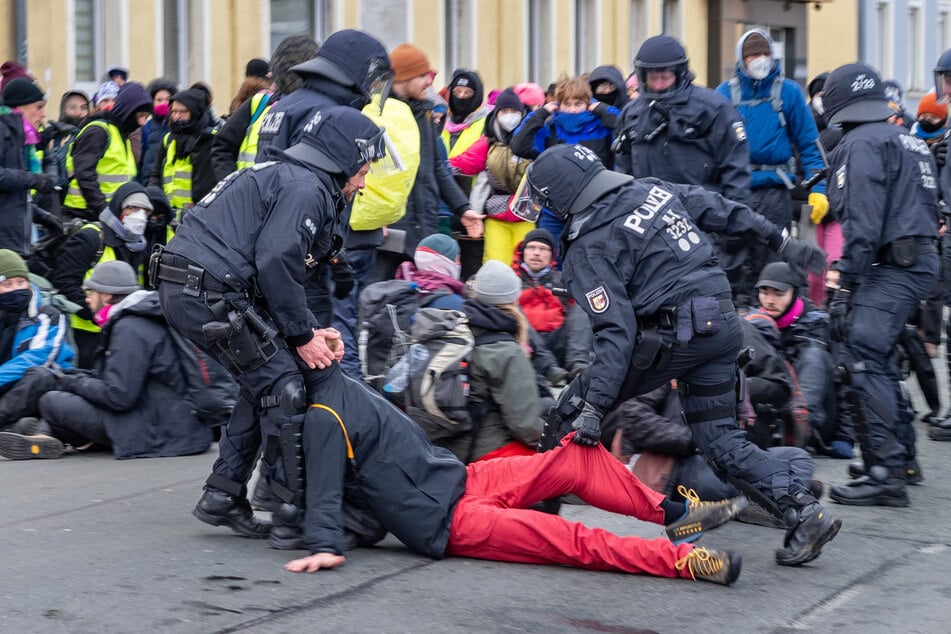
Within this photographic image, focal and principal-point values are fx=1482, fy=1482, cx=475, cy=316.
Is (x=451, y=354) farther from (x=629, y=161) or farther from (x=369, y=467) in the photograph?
(x=629, y=161)

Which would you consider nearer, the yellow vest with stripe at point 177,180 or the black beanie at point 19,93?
the black beanie at point 19,93

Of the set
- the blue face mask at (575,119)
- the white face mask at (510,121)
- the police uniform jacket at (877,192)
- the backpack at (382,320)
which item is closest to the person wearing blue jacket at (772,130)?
the blue face mask at (575,119)

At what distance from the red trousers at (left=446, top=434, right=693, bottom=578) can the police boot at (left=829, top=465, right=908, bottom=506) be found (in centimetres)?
143

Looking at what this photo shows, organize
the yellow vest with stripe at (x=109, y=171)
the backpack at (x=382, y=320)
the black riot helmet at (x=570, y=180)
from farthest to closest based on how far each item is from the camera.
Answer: the yellow vest with stripe at (x=109, y=171)
the backpack at (x=382, y=320)
the black riot helmet at (x=570, y=180)

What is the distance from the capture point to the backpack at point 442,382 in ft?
21.2

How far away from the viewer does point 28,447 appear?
786 centimetres

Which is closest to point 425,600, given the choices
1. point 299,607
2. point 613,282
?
point 299,607

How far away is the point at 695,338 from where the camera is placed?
5.67 metres

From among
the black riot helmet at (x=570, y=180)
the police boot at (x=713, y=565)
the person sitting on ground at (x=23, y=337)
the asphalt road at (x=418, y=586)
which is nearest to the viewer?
the asphalt road at (x=418, y=586)

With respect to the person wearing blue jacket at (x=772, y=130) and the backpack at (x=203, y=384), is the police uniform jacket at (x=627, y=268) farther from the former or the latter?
the person wearing blue jacket at (x=772, y=130)

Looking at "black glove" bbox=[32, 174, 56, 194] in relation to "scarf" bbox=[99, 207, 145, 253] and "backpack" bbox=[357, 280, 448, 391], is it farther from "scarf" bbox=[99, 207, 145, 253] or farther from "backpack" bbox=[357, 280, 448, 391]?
"backpack" bbox=[357, 280, 448, 391]

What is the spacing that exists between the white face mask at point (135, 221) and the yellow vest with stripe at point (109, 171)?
3.00 ft

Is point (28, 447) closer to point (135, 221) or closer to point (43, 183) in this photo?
point (135, 221)

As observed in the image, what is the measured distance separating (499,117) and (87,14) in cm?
566
